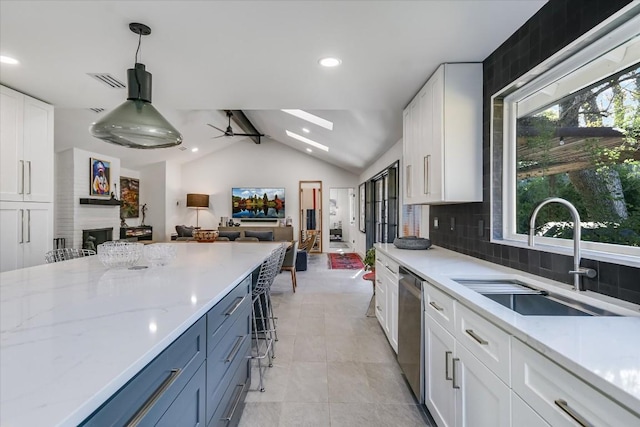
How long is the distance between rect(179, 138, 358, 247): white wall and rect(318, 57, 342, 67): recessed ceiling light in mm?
7547

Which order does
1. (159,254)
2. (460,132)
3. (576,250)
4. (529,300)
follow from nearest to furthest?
(576,250) < (529,300) < (159,254) < (460,132)

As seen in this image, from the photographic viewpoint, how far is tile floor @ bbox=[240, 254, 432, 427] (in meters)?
2.00

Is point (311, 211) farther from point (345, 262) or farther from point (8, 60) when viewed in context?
point (8, 60)

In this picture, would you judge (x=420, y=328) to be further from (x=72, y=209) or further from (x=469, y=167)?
(x=72, y=209)

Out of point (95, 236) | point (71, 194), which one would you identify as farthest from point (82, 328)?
point (95, 236)

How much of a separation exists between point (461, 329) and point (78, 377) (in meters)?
1.37

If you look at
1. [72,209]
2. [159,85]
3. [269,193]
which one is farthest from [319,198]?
[159,85]

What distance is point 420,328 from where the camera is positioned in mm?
1970

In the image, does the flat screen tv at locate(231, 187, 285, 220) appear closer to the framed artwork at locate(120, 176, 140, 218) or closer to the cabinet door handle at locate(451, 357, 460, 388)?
the framed artwork at locate(120, 176, 140, 218)

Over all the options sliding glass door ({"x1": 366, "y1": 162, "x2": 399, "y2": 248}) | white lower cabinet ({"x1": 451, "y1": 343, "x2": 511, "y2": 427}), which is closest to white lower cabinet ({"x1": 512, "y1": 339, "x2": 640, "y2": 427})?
white lower cabinet ({"x1": 451, "y1": 343, "x2": 511, "y2": 427})

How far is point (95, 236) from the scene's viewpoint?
21.3 feet

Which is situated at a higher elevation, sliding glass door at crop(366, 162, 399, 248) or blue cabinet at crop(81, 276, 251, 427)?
sliding glass door at crop(366, 162, 399, 248)

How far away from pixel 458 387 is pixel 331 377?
1.27 meters

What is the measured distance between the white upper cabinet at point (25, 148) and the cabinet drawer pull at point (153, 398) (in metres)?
3.00
